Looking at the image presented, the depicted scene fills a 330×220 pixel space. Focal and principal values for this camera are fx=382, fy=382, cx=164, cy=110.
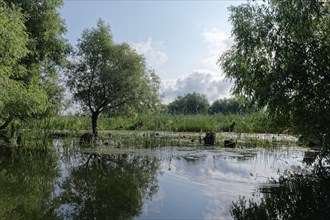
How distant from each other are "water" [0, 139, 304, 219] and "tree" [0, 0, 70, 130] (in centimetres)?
276

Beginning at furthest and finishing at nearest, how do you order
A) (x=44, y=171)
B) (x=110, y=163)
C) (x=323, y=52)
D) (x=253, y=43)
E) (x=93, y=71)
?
1. (x=93, y=71)
2. (x=110, y=163)
3. (x=44, y=171)
4. (x=253, y=43)
5. (x=323, y=52)

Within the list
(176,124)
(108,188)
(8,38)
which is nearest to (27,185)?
(108,188)

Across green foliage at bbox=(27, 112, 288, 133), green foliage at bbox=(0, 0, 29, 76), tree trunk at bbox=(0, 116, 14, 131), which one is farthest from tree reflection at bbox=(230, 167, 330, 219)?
green foliage at bbox=(27, 112, 288, 133)

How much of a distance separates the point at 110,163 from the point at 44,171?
2935mm

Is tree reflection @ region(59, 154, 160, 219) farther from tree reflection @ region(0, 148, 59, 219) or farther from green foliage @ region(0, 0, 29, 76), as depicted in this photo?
green foliage @ region(0, 0, 29, 76)

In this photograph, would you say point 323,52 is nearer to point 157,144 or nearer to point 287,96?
point 287,96

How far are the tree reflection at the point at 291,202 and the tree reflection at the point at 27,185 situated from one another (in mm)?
4653

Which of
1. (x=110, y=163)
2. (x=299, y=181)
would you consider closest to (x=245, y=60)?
(x=299, y=181)

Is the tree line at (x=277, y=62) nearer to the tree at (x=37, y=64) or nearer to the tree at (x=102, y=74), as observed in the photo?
the tree at (x=37, y=64)

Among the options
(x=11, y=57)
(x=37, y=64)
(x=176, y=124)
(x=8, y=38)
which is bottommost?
(x=176, y=124)

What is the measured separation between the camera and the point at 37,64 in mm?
24250

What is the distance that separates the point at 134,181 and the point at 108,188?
4.66 ft

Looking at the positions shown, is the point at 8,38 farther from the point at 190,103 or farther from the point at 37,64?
the point at 190,103

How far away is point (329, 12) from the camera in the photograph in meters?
11.6
